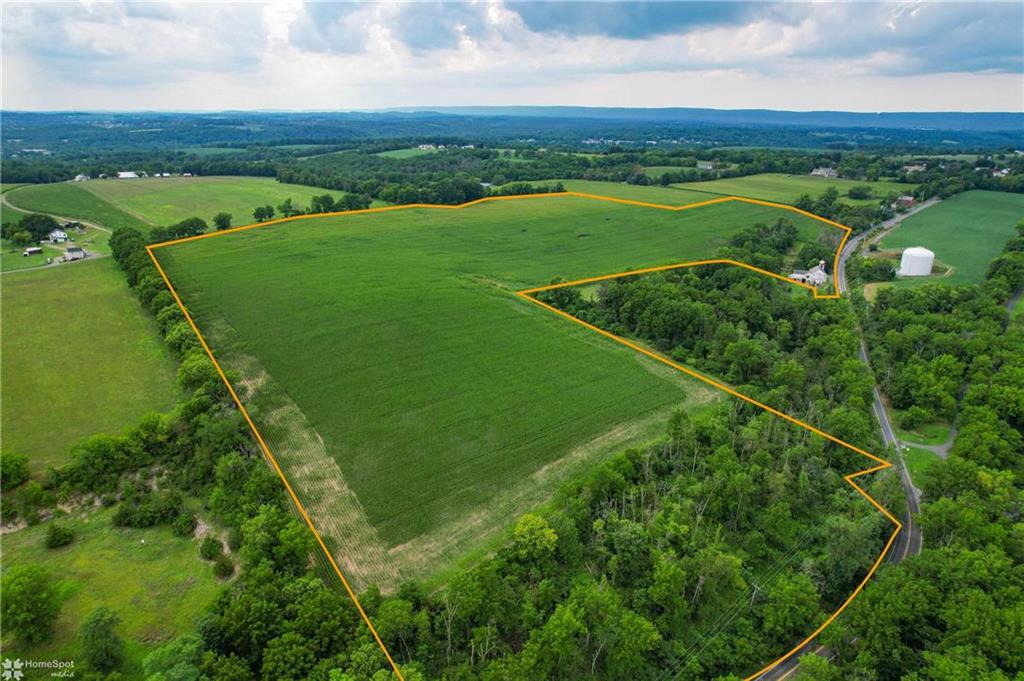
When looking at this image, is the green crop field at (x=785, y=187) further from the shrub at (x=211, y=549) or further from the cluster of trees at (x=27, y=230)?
the cluster of trees at (x=27, y=230)

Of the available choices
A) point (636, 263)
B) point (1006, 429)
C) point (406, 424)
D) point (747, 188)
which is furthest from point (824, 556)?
point (747, 188)

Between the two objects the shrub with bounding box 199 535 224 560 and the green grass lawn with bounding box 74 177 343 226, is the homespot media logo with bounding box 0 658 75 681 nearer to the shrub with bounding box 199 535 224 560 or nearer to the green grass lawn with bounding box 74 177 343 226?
the shrub with bounding box 199 535 224 560

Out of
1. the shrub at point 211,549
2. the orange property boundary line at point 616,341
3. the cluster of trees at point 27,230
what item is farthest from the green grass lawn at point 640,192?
the shrub at point 211,549

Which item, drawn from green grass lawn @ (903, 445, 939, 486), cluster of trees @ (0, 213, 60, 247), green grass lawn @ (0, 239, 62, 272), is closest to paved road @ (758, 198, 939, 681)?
green grass lawn @ (903, 445, 939, 486)

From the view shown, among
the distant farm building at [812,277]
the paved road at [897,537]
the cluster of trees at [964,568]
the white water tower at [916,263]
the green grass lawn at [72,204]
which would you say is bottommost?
the paved road at [897,537]

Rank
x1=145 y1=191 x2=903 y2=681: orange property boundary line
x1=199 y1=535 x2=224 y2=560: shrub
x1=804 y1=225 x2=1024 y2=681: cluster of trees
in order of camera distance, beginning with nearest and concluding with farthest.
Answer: x1=804 y1=225 x2=1024 y2=681: cluster of trees < x1=145 y1=191 x2=903 y2=681: orange property boundary line < x1=199 y1=535 x2=224 y2=560: shrub

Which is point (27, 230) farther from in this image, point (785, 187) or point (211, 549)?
point (785, 187)
